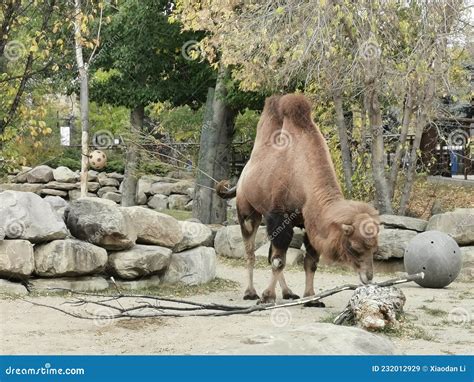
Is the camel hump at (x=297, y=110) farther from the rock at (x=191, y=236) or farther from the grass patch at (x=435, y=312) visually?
the grass patch at (x=435, y=312)

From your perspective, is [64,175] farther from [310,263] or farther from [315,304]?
[315,304]

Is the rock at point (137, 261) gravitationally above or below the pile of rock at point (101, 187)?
above

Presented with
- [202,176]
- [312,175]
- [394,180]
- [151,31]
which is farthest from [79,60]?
[312,175]

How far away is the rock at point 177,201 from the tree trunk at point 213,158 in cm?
609

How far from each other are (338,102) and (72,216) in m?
7.12

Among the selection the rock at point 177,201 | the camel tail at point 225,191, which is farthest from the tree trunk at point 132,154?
the camel tail at point 225,191

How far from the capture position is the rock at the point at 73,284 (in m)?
9.77

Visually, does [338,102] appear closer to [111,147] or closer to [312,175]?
[312,175]

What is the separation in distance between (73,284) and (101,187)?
57.7ft

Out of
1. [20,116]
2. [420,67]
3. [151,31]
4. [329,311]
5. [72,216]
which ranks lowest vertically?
[329,311]

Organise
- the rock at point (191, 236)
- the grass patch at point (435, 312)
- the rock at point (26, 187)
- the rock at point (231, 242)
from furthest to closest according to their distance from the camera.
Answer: the rock at point (26, 187) < the rock at point (231, 242) < the rock at point (191, 236) < the grass patch at point (435, 312)

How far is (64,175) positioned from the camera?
26.5 meters

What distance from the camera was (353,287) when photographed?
27.5 feet

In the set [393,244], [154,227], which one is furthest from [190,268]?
[393,244]
